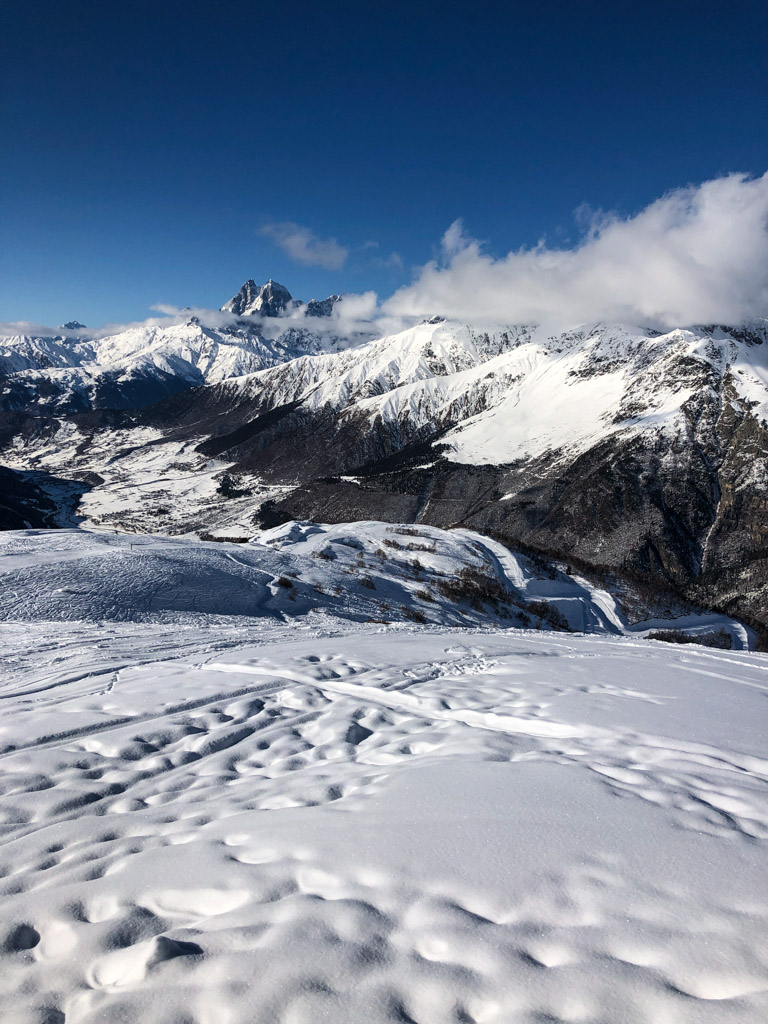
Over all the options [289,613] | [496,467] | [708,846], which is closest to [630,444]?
[496,467]

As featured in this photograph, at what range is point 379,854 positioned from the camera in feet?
11.3

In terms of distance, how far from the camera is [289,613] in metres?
19.9

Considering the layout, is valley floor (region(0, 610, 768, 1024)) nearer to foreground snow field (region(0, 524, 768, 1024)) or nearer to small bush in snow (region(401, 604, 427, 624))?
foreground snow field (region(0, 524, 768, 1024))

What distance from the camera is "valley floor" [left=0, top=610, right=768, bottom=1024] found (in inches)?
93.4

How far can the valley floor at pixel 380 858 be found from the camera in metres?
2.37

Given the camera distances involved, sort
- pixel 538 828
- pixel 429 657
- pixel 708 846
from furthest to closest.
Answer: pixel 429 657 < pixel 538 828 < pixel 708 846

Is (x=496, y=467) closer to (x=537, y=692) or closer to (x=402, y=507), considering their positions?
(x=402, y=507)

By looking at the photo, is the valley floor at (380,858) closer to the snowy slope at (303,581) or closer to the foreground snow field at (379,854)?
the foreground snow field at (379,854)

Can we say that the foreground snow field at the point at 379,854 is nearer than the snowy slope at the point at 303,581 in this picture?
Yes

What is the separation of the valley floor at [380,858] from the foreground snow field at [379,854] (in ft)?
0.06

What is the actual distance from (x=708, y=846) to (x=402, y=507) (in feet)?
462

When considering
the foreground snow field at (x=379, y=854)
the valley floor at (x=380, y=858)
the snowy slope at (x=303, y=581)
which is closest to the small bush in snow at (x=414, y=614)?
the snowy slope at (x=303, y=581)

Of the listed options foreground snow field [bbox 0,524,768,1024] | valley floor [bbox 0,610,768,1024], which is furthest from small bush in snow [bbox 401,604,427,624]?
valley floor [bbox 0,610,768,1024]

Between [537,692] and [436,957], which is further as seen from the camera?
[537,692]
